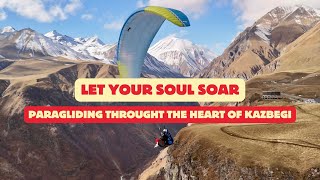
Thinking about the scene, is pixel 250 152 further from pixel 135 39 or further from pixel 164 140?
pixel 135 39

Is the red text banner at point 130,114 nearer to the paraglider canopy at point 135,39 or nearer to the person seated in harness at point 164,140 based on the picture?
the paraglider canopy at point 135,39

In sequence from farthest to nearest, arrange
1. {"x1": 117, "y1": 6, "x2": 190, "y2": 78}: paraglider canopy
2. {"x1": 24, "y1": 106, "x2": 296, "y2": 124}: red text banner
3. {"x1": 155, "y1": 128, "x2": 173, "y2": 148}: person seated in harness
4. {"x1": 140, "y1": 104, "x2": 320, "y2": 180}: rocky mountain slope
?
1. {"x1": 140, "y1": 104, "x2": 320, "y2": 180}: rocky mountain slope
2. {"x1": 24, "y1": 106, "x2": 296, "y2": 124}: red text banner
3. {"x1": 117, "y1": 6, "x2": 190, "y2": 78}: paraglider canopy
4. {"x1": 155, "y1": 128, "x2": 173, "y2": 148}: person seated in harness

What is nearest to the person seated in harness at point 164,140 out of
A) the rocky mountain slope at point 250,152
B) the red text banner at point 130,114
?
the red text banner at point 130,114

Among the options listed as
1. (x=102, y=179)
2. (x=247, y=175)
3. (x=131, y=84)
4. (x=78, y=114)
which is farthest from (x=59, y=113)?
(x=102, y=179)

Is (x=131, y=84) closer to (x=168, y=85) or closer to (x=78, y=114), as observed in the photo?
(x=168, y=85)

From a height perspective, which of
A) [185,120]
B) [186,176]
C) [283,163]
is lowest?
[186,176]

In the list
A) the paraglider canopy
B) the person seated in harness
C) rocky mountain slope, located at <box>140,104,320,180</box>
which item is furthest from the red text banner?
rocky mountain slope, located at <box>140,104,320,180</box>

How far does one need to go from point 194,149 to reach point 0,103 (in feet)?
486

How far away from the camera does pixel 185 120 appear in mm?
46812

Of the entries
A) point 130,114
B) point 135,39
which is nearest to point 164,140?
point 135,39

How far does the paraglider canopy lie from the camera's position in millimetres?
39281

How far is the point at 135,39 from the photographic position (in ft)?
133

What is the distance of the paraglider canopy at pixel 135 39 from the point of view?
39.3m

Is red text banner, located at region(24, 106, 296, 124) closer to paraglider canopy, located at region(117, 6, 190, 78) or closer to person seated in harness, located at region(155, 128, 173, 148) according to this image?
paraglider canopy, located at region(117, 6, 190, 78)
